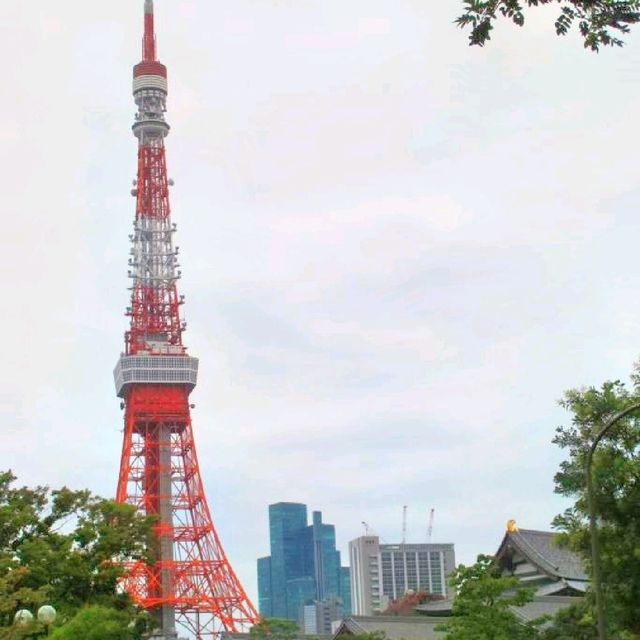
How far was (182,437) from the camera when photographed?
301ft

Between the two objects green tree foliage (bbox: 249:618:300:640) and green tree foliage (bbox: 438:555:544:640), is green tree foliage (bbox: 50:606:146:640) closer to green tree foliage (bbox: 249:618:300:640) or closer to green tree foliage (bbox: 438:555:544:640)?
green tree foliage (bbox: 249:618:300:640)

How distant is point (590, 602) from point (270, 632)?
1631 centimetres

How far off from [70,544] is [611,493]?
2343 centimetres

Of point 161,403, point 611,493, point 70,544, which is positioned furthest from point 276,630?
point 161,403

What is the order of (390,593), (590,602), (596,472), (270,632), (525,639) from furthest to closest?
(390,593), (270,632), (525,639), (590,602), (596,472)

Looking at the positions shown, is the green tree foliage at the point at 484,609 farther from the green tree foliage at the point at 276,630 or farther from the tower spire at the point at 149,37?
the tower spire at the point at 149,37

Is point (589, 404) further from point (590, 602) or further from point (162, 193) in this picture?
point (162, 193)

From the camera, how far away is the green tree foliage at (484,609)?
30328 mm

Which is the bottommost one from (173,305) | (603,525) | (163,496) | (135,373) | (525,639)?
(525,639)

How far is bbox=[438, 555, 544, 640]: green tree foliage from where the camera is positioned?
30.3 metres

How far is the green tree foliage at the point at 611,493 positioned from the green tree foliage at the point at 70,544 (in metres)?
19.9

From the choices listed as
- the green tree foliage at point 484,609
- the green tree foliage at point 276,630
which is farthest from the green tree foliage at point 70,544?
the green tree foliage at point 484,609

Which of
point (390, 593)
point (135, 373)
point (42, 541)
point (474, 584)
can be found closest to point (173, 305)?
point (135, 373)

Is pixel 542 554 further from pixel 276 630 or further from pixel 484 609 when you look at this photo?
pixel 484 609
